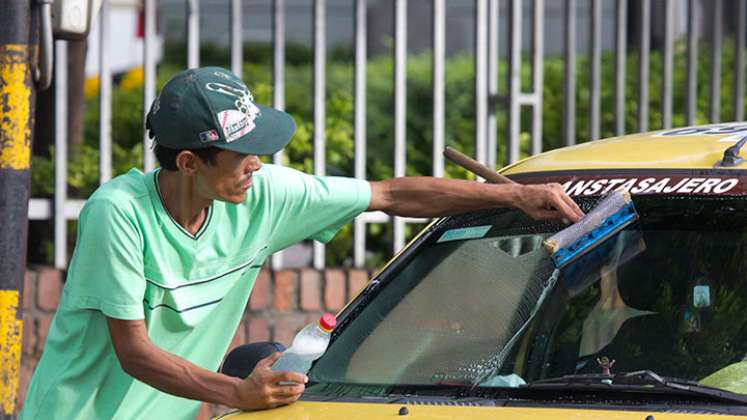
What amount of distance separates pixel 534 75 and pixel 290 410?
448 centimetres

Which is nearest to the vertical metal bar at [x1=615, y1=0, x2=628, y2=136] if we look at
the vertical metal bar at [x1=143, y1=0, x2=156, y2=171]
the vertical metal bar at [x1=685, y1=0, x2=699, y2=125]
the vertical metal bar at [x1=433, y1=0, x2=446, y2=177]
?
the vertical metal bar at [x1=685, y1=0, x2=699, y2=125]

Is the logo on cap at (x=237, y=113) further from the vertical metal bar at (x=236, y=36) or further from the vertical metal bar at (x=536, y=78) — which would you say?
the vertical metal bar at (x=536, y=78)

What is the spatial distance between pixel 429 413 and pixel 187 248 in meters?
0.75

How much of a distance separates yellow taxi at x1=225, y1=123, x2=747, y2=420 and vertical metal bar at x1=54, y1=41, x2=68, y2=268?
3.10m

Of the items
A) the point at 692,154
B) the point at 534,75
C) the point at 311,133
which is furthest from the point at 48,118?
the point at 692,154

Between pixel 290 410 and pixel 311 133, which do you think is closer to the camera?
pixel 290 410

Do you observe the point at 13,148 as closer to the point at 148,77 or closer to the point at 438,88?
the point at 148,77

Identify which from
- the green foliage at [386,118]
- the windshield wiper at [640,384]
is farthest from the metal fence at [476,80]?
the windshield wiper at [640,384]

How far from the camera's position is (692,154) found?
3.73 metres

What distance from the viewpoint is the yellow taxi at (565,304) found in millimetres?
3379

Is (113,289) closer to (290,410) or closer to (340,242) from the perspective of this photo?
(290,410)

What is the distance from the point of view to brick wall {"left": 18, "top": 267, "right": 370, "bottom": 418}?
6.62 metres

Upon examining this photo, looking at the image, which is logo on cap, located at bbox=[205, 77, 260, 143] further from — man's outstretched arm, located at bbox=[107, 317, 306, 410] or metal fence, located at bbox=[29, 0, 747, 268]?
metal fence, located at bbox=[29, 0, 747, 268]

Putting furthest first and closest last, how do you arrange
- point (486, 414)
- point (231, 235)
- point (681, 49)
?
point (681, 49) → point (231, 235) → point (486, 414)
